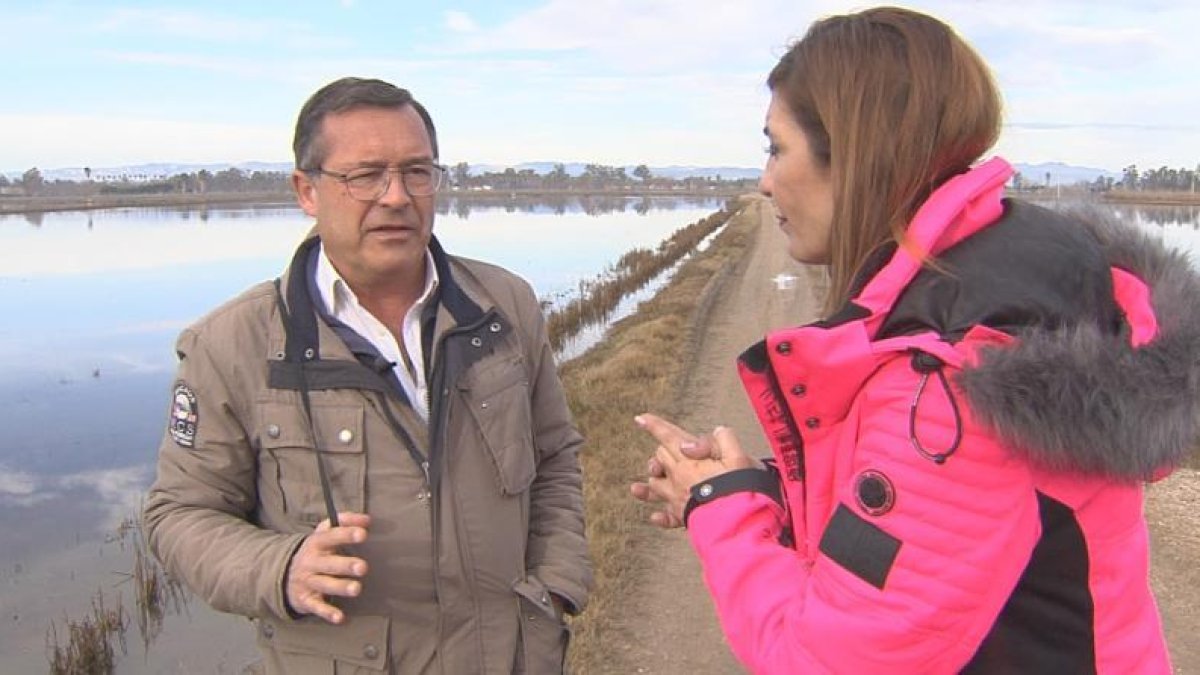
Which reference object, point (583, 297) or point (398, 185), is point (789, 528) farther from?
point (583, 297)

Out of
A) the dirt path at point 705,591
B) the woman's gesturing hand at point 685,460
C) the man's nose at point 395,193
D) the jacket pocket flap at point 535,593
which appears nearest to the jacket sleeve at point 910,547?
the woman's gesturing hand at point 685,460

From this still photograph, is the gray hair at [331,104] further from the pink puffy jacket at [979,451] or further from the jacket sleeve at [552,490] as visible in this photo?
the pink puffy jacket at [979,451]

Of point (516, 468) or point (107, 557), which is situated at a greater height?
point (516, 468)

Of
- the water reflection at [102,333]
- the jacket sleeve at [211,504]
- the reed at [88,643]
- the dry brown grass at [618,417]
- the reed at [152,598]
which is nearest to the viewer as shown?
the jacket sleeve at [211,504]

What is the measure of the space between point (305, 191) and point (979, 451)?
1.84 meters

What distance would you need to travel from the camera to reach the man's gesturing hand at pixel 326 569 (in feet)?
6.28

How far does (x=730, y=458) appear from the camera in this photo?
5.27ft

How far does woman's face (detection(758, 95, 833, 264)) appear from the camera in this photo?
153 cm

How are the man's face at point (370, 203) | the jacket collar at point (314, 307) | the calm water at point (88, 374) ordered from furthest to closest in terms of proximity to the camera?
the calm water at point (88, 374) → the man's face at point (370, 203) → the jacket collar at point (314, 307)

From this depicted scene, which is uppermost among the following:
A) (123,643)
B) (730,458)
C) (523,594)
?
(730,458)

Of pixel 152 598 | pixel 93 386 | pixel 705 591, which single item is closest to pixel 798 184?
pixel 705 591

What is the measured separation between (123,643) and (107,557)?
5.54 ft

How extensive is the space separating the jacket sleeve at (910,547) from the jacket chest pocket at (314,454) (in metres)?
1.16

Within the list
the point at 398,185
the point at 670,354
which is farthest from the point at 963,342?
the point at 670,354
